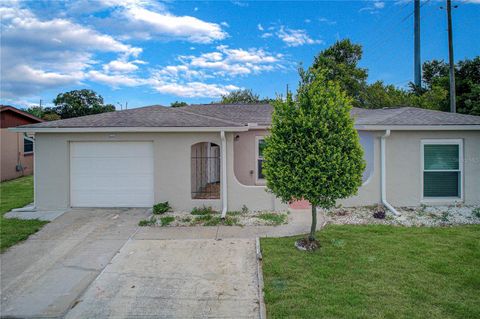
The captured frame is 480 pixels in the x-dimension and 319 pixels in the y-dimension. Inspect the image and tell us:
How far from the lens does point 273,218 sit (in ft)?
29.3

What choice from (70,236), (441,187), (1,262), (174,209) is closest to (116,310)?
(1,262)

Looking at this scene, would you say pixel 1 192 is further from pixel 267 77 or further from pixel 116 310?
pixel 267 77

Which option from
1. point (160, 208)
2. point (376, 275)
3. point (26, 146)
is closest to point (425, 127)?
Answer: point (376, 275)

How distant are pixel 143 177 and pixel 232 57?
15.9 m

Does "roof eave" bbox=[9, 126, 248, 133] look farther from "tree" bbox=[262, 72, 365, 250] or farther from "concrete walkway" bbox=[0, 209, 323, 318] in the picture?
"tree" bbox=[262, 72, 365, 250]

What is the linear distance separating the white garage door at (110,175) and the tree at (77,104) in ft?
101

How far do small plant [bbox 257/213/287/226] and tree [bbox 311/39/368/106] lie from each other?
19744mm

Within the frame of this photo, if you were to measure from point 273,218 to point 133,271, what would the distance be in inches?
166

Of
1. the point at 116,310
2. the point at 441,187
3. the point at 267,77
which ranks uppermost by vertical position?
the point at 267,77

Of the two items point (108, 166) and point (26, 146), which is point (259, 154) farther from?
point (26, 146)

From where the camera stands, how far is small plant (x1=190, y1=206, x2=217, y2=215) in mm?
9555

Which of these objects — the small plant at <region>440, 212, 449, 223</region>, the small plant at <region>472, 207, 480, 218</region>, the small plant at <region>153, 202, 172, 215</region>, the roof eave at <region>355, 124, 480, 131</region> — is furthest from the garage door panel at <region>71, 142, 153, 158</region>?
the small plant at <region>472, 207, 480, 218</region>

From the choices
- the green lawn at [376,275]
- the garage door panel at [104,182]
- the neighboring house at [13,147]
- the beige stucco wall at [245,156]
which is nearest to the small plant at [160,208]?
the garage door panel at [104,182]

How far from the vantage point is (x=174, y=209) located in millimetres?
9922
